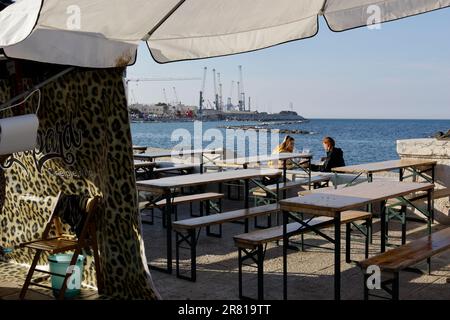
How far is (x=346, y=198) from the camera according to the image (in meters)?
5.09

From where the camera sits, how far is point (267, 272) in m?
6.13

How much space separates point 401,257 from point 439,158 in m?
4.56

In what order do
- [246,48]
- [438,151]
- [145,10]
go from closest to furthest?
[145,10], [246,48], [438,151]

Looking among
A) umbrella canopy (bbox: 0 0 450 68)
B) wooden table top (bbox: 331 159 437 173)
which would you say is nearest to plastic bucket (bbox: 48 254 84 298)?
umbrella canopy (bbox: 0 0 450 68)

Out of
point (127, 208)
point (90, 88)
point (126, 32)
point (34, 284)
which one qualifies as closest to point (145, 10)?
point (126, 32)

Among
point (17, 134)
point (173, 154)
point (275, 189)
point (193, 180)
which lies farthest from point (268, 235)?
point (173, 154)

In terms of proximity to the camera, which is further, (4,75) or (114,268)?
(4,75)

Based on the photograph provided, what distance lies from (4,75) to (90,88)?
4.53 ft

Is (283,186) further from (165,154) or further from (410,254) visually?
(410,254)

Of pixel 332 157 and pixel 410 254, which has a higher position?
pixel 332 157

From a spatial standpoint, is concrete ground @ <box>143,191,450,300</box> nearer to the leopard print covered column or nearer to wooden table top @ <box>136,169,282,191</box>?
the leopard print covered column

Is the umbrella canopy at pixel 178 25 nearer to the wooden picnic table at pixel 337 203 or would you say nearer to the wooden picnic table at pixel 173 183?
the wooden picnic table at pixel 337 203

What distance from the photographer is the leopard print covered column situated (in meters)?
4.87

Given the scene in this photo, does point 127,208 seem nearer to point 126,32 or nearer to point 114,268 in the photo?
point 114,268
